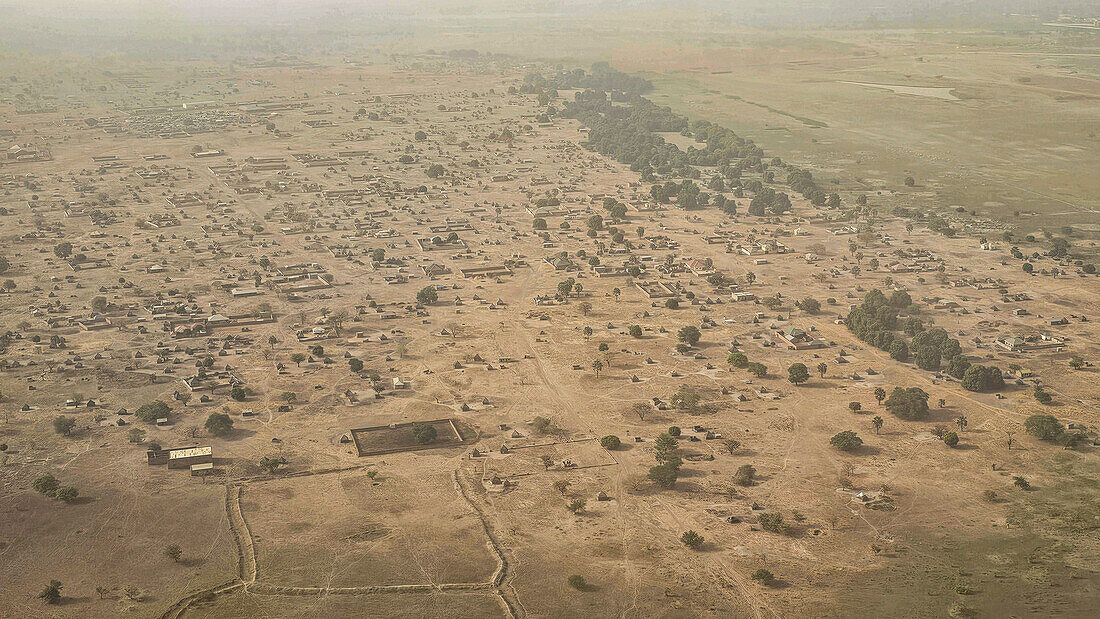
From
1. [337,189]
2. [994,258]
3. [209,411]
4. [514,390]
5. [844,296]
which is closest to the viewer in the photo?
[209,411]

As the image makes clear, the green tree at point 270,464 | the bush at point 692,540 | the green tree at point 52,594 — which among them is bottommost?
the bush at point 692,540

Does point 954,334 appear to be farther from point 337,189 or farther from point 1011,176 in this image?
point 337,189

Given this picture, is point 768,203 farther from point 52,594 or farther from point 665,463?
point 52,594

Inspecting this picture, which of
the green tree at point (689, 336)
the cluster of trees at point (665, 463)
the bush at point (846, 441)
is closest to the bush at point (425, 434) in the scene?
the cluster of trees at point (665, 463)

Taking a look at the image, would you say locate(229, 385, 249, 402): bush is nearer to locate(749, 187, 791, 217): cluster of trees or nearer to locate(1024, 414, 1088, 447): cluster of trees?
locate(1024, 414, 1088, 447): cluster of trees

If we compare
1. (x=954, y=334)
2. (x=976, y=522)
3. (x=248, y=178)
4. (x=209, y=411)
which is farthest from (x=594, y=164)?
(x=976, y=522)

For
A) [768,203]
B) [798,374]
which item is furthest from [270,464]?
[768,203]

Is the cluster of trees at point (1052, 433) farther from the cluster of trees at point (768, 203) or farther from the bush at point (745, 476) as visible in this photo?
the cluster of trees at point (768, 203)

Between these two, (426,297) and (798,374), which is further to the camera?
(426,297)

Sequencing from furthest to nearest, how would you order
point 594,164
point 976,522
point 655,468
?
1. point 594,164
2. point 655,468
3. point 976,522
